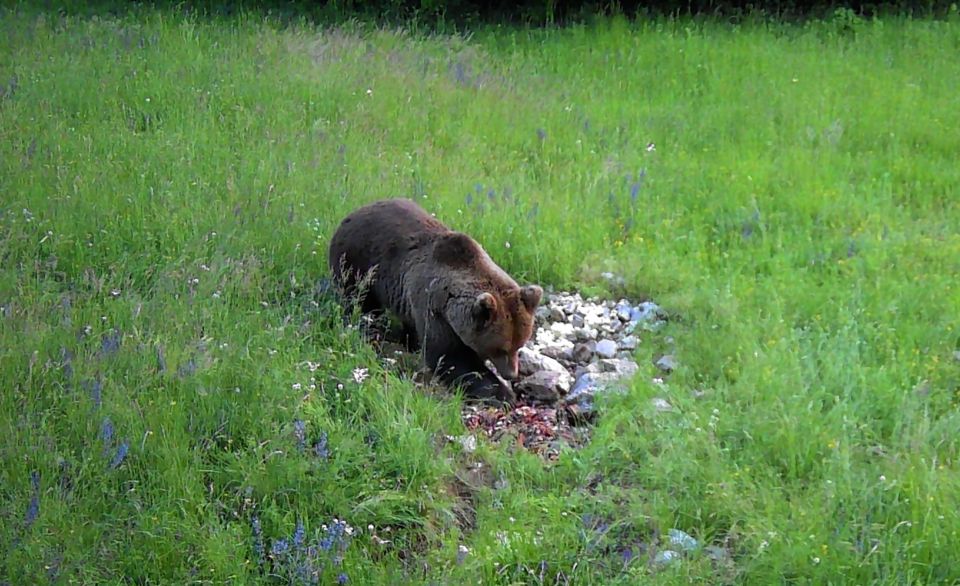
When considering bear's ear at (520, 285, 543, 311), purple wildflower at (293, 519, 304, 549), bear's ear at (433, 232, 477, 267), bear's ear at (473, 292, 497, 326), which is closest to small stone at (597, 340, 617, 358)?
bear's ear at (520, 285, 543, 311)

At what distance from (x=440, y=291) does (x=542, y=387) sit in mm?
852

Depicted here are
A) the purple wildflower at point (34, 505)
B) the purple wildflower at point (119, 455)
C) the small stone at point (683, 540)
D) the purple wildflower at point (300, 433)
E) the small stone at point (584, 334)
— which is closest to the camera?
the purple wildflower at point (34, 505)

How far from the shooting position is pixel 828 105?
1059 centimetres

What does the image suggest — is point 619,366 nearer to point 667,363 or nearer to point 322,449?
point 667,363

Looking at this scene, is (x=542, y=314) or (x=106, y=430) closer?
(x=106, y=430)

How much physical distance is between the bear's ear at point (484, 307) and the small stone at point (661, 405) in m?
1.06

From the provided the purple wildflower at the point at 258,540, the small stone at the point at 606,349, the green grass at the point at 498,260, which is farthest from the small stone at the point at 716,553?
the small stone at the point at 606,349

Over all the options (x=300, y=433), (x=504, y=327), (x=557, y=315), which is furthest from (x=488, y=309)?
(x=300, y=433)

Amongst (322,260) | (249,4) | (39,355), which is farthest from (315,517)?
(249,4)

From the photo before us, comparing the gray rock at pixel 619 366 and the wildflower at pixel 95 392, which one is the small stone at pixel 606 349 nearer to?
the gray rock at pixel 619 366

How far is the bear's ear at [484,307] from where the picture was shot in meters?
6.11

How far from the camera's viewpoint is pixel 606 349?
6742 millimetres

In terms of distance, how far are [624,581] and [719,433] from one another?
1294 mm

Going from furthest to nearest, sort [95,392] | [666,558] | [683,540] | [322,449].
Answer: [95,392], [322,449], [683,540], [666,558]
